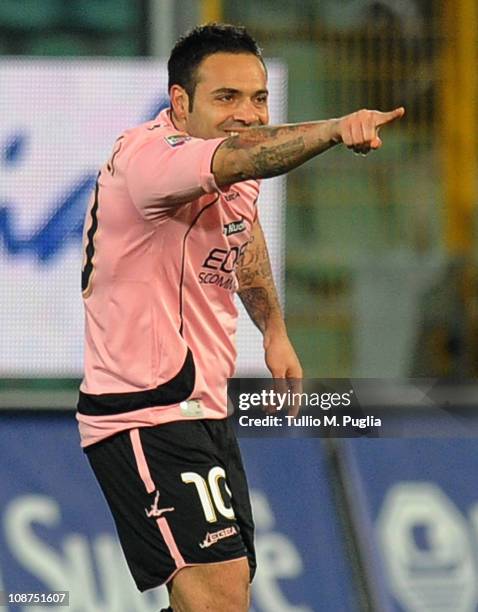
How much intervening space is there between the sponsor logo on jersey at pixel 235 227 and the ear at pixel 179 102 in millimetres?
300

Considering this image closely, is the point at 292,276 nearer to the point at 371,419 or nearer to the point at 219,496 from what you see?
the point at 371,419

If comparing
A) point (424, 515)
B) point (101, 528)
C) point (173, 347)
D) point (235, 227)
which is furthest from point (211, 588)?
point (424, 515)

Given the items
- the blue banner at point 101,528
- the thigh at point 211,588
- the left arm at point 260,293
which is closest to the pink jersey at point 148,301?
the thigh at point 211,588

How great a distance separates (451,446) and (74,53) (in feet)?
7.60

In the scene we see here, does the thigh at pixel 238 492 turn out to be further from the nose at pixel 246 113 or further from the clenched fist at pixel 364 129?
the clenched fist at pixel 364 129

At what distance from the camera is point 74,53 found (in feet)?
23.8

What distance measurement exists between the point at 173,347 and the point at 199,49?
0.78 meters

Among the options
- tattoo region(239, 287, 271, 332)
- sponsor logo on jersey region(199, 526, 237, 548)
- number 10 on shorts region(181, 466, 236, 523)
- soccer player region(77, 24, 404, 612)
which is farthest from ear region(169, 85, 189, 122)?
sponsor logo on jersey region(199, 526, 237, 548)

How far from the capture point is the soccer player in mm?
4367

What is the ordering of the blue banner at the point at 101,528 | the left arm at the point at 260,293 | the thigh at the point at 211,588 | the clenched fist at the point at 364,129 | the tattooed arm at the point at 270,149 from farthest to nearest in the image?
1. the blue banner at the point at 101,528
2. the left arm at the point at 260,293
3. the thigh at the point at 211,588
4. the tattooed arm at the point at 270,149
5. the clenched fist at the point at 364,129

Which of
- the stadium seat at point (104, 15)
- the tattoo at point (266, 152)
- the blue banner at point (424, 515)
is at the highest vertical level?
the stadium seat at point (104, 15)

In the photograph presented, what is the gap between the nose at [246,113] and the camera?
4.40 meters

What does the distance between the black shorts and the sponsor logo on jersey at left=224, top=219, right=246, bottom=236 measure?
50cm

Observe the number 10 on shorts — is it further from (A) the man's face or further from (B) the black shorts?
(A) the man's face
